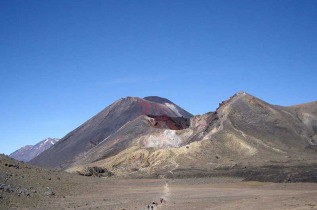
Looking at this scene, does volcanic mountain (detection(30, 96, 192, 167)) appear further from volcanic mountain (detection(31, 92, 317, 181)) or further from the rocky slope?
the rocky slope

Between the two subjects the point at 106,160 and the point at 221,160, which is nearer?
the point at 221,160

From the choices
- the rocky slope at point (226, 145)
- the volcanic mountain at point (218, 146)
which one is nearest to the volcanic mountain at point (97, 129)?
the volcanic mountain at point (218, 146)

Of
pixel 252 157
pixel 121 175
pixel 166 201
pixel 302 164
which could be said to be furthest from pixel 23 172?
pixel 252 157

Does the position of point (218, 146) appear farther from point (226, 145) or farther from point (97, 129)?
point (97, 129)

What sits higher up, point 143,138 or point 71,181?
point 143,138

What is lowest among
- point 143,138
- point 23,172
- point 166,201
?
point 166,201

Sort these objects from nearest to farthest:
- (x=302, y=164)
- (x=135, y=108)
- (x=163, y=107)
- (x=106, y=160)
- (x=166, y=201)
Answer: (x=166, y=201) → (x=302, y=164) → (x=106, y=160) → (x=135, y=108) → (x=163, y=107)

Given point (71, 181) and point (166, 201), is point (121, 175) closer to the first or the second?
point (71, 181)

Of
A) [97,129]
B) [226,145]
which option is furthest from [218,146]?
[97,129]

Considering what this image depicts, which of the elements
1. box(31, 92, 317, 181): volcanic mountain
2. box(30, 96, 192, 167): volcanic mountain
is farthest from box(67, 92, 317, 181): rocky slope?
box(30, 96, 192, 167): volcanic mountain
